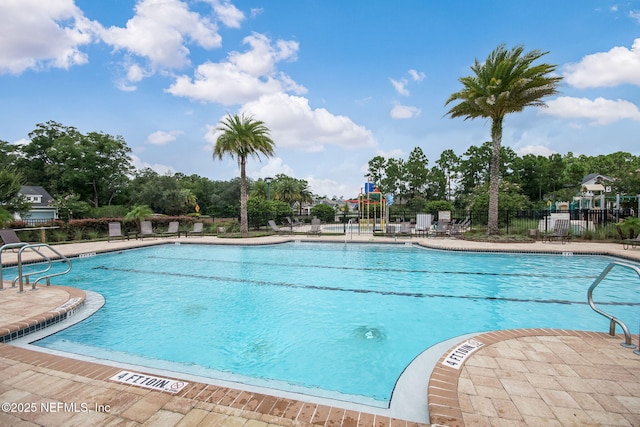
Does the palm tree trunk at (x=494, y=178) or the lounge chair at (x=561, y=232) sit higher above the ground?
the palm tree trunk at (x=494, y=178)

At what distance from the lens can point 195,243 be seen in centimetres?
1467

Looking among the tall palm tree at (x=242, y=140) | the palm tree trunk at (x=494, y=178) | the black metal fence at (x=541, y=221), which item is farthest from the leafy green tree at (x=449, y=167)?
Result: the tall palm tree at (x=242, y=140)

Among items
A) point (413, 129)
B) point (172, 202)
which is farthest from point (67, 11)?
point (172, 202)

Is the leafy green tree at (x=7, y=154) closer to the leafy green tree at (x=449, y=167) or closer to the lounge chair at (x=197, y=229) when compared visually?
the lounge chair at (x=197, y=229)

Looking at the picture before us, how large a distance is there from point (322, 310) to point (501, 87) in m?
13.0

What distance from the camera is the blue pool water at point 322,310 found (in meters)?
3.93

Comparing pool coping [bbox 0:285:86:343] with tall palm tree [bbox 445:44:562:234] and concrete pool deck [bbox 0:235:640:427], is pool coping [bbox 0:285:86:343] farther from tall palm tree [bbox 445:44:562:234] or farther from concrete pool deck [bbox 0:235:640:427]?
tall palm tree [bbox 445:44:562:234]

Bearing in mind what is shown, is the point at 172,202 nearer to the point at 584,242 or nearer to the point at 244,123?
the point at 244,123

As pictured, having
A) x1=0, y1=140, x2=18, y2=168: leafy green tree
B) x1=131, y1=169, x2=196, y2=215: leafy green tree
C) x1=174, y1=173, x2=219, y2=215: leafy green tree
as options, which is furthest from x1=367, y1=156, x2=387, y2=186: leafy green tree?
x1=0, y1=140, x2=18, y2=168: leafy green tree

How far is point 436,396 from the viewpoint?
2436mm

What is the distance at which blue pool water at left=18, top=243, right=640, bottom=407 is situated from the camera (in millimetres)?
3930

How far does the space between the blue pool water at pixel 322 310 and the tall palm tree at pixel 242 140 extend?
26.7ft

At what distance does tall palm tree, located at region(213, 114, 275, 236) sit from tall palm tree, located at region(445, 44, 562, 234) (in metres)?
10.1

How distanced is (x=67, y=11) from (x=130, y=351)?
A: 39.2 ft
